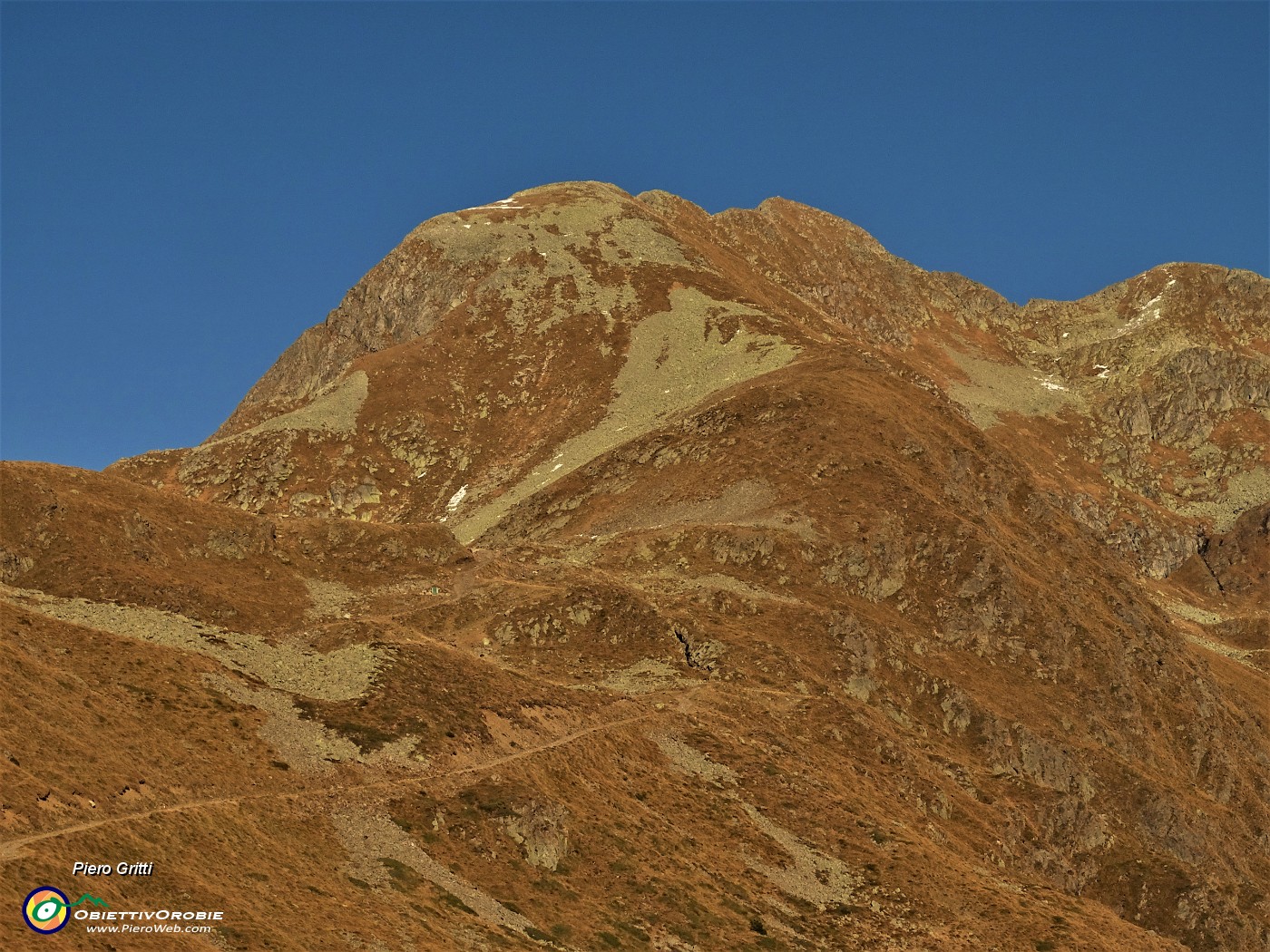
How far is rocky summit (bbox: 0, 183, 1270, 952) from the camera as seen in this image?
63719 millimetres

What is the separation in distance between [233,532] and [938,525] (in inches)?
2641

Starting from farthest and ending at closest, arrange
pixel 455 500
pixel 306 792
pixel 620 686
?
pixel 455 500 < pixel 620 686 < pixel 306 792

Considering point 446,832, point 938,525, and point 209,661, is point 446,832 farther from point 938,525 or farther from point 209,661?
point 938,525

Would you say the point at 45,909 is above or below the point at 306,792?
below

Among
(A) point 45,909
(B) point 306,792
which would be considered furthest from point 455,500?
(A) point 45,909

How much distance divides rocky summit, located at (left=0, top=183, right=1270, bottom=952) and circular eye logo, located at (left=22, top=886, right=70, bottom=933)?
1.61ft

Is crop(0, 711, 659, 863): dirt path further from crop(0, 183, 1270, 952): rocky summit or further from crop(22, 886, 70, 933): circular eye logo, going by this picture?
crop(22, 886, 70, 933): circular eye logo

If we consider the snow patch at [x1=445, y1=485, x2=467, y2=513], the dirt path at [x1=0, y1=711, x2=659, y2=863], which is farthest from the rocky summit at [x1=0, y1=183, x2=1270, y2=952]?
the snow patch at [x1=445, y1=485, x2=467, y2=513]

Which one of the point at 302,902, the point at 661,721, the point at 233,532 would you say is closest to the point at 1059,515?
the point at 661,721

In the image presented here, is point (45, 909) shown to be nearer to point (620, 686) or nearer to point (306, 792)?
point (306, 792)

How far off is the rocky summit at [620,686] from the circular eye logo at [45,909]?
492 mm

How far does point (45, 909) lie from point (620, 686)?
180 ft

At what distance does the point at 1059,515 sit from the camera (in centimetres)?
16275

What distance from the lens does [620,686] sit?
99.6 metres
